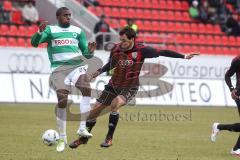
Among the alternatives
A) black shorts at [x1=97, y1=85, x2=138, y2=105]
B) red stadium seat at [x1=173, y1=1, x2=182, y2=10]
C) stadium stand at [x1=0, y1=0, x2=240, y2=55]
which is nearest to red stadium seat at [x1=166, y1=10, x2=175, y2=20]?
stadium stand at [x1=0, y1=0, x2=240, y2=55]

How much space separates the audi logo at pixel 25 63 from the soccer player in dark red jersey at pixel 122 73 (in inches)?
535

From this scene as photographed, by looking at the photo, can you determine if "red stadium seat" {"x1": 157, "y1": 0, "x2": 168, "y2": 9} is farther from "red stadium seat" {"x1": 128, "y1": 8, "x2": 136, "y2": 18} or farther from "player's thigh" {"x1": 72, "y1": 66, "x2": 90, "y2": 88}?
"player's thigh" {"x1": 72, "y1": 66, "x2": 90, "y2": 88}

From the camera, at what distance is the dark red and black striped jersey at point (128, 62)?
13.1 metres

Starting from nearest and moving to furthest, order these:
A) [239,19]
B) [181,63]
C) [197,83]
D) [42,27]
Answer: [42,27] < [197,83] < [181,63] < [239,19]

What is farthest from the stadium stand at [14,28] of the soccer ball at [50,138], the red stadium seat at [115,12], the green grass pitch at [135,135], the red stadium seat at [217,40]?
the soccer ball at [50,138]

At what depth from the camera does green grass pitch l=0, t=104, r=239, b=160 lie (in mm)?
12523

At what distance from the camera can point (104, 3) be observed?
34062 mm

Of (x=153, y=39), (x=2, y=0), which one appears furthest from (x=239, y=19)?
(x=2, y=0)

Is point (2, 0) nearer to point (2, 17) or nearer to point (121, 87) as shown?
point (2, 17)

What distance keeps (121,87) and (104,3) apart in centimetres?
2116

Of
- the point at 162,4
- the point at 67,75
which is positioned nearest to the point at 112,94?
the point at 67,75

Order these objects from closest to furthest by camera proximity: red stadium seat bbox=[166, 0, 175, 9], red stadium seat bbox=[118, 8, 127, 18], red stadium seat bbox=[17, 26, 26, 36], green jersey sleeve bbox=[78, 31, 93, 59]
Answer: green jersey sleeve bbox=[78, 31, 93, 59] < red stadium seat bbox=[17, 26, 26, 36] < red stadium seat bbox=[118, 8, 127, 18] < red stadium seat bbox=[166, 0, 175, 9]

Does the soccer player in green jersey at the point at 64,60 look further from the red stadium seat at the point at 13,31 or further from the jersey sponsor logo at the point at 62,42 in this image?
the red stadium seat at the point at 13,31

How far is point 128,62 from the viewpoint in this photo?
1312 centimetres
